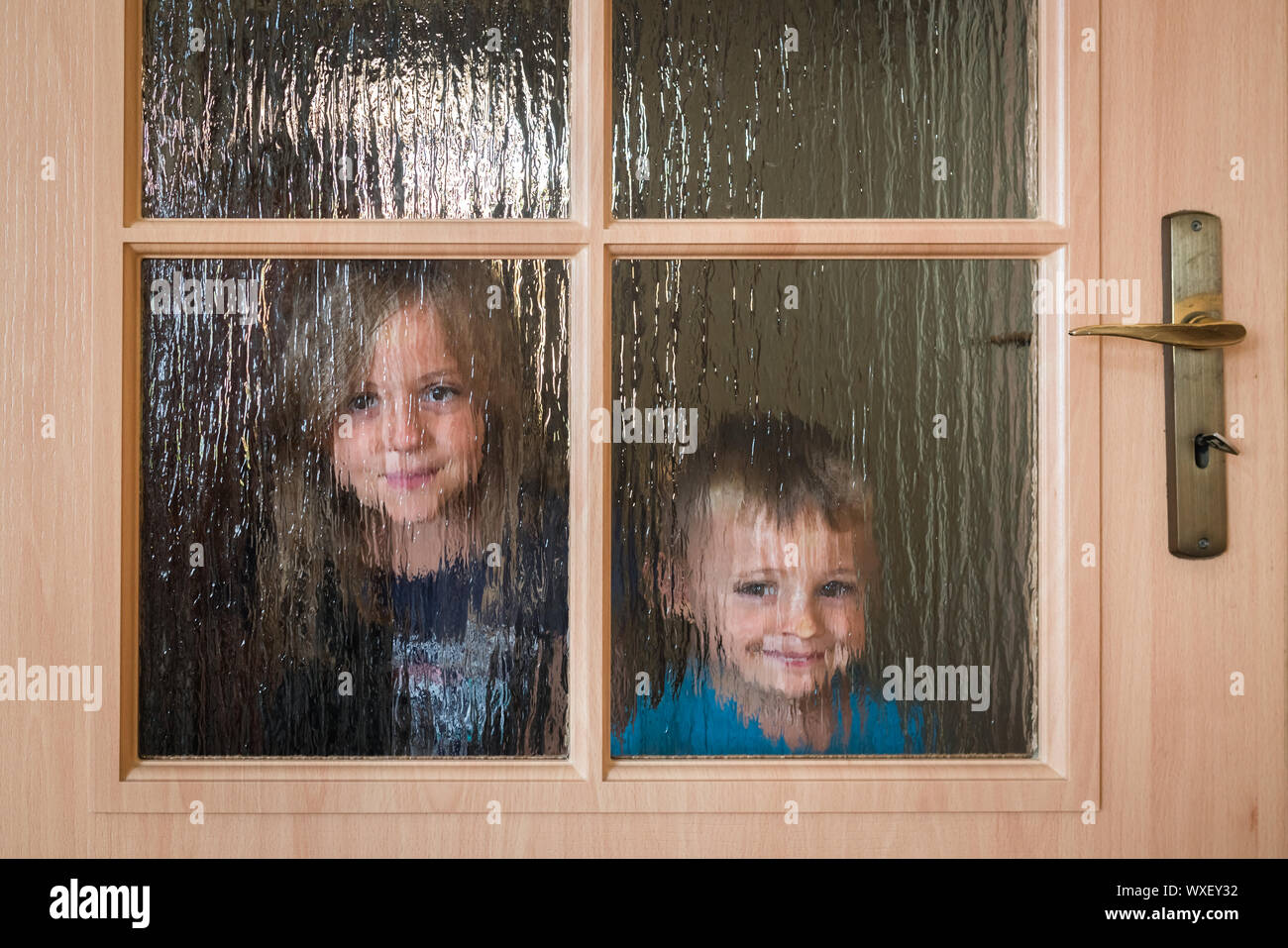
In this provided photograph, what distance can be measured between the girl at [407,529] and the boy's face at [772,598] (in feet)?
0.44

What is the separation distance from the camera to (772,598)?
78 cm

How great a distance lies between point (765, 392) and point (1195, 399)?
0.36m

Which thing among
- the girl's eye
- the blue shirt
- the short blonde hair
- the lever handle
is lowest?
the blue shirt

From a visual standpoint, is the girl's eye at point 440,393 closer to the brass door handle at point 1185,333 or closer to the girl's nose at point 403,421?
the girl's nose at point 403,421

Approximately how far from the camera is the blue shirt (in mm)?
774

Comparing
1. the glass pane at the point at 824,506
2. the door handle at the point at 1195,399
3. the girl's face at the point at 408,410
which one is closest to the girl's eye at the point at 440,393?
the girl's face at the point at 408,410

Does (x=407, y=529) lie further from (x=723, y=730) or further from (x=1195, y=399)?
(x=1195, y=399)

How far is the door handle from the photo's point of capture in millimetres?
736

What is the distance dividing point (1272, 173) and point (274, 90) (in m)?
0.86

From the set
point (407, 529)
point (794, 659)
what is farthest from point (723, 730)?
point (407, 529)

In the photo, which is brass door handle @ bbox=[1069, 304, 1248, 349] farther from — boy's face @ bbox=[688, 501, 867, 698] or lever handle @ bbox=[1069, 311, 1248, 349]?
boy's face @ bbox=[688, 501, 867, 698]

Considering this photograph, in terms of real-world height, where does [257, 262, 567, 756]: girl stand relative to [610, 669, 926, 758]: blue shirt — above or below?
above

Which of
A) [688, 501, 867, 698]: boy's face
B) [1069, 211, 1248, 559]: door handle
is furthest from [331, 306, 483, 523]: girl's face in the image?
[1069, 211, 1248, 559]: door handle

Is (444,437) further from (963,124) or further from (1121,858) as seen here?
(1121,858)
